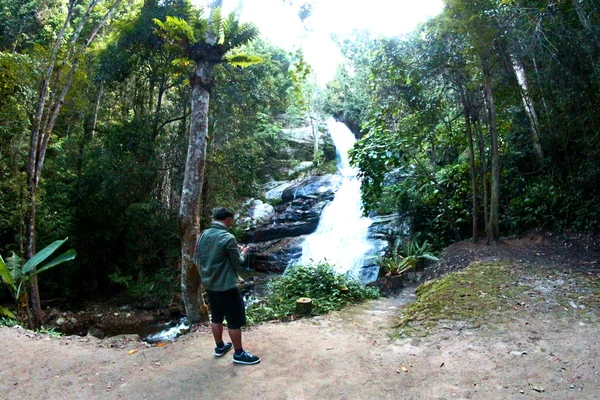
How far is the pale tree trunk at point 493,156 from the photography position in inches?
317

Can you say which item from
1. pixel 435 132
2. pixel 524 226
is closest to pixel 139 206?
pixel 435 132

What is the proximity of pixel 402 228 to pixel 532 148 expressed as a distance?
433cm

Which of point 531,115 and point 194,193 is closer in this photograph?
point 194,193

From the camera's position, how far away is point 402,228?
12266 mm

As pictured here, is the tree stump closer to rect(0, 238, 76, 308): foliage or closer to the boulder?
rect(0, 238, 76, 308): foliage

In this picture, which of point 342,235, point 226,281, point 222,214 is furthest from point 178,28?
point 342,235

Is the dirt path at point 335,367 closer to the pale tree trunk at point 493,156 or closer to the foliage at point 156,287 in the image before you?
the pale tree trunk at point 493,156

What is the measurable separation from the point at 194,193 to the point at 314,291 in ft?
9.02

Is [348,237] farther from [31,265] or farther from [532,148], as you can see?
[31,265]

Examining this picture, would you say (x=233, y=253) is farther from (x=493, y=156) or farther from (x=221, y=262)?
(x=493, y=156)

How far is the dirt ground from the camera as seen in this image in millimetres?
3131

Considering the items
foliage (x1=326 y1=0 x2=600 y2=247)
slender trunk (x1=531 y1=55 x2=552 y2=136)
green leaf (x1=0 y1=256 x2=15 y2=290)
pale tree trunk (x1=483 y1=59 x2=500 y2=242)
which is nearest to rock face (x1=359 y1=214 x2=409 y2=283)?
foliage (x1=326 y1=0 x2=600 y2=247)

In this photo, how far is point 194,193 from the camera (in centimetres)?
582

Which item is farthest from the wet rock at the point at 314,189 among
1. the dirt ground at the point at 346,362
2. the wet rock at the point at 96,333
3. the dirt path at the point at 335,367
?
the dirt path at the point at 335,367
